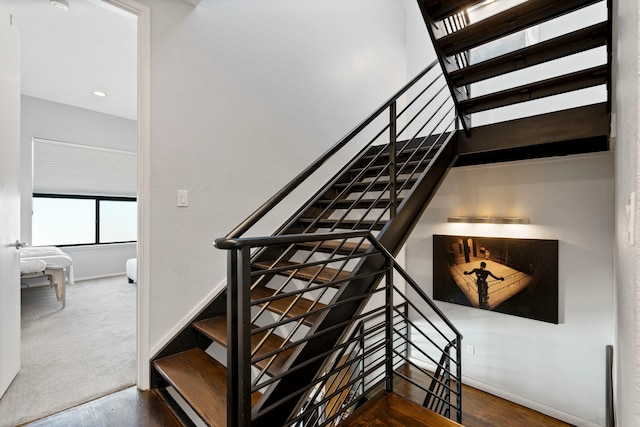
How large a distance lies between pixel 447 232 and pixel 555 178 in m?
1.23

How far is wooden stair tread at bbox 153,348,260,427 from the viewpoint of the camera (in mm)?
1468

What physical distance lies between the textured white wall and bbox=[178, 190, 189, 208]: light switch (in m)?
0.03

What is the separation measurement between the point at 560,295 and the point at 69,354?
4.46 metres

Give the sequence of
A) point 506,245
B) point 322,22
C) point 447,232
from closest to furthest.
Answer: point 322,22 → point 506,245 → point 447,232

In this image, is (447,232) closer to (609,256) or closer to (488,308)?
(488,308)

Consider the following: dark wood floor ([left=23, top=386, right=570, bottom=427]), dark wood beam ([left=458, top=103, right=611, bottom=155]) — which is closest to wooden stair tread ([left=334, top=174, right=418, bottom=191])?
dark wood beam ([left=458, top=103, right=611, bottom=155])

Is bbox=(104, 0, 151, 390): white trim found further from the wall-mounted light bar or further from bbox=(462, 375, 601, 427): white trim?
bbox=(462, 375, 601, 427): white trim

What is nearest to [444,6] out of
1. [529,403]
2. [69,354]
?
[69,354]

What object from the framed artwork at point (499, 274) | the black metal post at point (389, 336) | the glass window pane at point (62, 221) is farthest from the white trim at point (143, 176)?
the glass window pane at point (62, 221)

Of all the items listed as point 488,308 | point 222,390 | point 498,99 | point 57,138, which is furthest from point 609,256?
point 57,138

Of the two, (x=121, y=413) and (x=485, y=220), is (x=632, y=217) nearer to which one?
(x=121, y=413)

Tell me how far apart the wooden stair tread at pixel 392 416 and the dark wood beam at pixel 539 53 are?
2.20 meters

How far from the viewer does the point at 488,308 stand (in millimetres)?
3482

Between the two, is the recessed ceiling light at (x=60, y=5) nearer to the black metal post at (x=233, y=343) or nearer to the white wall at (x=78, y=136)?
the white wall at (x=78, y=136)
